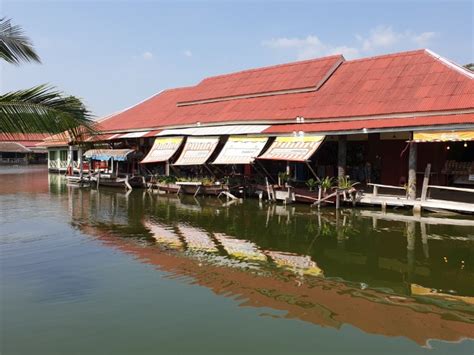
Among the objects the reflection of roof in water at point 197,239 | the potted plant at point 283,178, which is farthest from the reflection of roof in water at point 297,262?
the potted plant at point 283,178

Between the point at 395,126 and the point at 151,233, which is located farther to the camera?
the point at 395,126

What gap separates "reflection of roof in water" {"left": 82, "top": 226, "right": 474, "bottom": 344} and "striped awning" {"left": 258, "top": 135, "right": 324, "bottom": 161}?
799 cm

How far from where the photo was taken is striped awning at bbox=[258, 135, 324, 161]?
15.4 meters

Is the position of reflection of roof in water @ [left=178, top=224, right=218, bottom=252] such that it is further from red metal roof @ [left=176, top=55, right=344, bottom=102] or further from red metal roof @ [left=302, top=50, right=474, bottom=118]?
red metal roof @ [left=176, top=55, right=344, bottom=102]

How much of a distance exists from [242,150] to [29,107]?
12213 millimetres

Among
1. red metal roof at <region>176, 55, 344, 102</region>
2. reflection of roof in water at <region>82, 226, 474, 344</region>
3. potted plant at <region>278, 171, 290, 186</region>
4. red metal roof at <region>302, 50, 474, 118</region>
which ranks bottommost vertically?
reflection of roof in water at <region>82, 226, 474, 344</region>

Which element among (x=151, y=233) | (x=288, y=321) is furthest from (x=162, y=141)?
(x=288, y=321)

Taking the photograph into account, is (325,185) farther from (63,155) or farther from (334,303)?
(63,155)

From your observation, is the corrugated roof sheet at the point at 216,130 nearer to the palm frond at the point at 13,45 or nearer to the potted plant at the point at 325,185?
the potted plant at the point at 325,185

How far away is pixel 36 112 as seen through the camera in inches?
236

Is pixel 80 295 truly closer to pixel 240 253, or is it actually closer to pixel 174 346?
pixel 174 346

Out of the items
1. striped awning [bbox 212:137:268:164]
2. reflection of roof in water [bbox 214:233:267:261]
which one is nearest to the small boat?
striped awning [bbox 212:137:268:164]

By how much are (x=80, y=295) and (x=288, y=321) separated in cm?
305

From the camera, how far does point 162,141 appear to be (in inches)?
874
